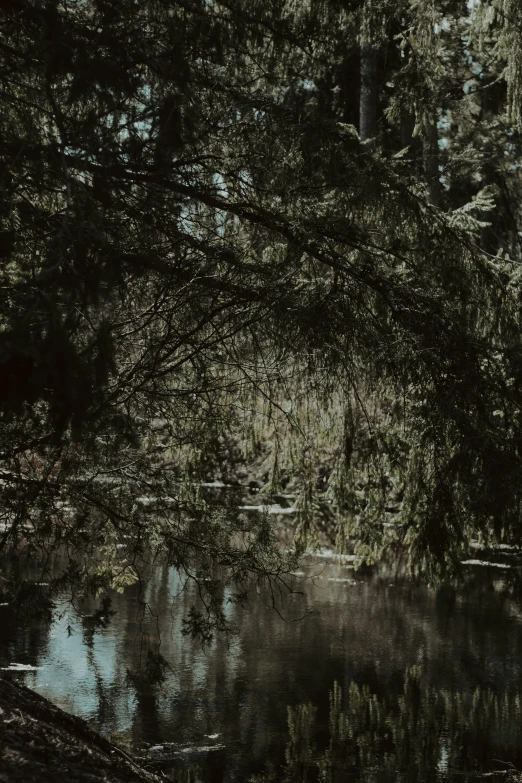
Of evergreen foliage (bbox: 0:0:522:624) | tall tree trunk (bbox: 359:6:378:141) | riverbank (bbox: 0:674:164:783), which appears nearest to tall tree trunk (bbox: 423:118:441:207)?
evergreen foliage (bbox: 0:0:522:624)

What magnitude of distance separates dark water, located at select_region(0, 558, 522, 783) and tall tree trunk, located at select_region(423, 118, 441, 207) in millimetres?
4173

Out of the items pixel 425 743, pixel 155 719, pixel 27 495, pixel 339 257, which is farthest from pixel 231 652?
pixel 339 257

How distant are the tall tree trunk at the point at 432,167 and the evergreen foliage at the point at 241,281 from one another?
0.07m

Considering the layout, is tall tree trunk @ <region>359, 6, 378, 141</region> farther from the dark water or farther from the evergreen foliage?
the dark water

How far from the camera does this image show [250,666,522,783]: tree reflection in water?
6574mm

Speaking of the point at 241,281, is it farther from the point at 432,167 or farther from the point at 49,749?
the point at 432,167

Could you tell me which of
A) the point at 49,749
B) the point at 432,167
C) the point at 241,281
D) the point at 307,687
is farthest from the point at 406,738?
the point at 432,167

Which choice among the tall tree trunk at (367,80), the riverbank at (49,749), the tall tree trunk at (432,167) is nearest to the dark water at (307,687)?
the riverbank at (49,749)

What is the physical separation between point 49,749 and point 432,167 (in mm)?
6035

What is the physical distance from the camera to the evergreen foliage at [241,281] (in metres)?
4.80

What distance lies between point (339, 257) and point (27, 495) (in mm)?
2577

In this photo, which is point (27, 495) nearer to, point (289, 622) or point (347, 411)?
point (347, 411)

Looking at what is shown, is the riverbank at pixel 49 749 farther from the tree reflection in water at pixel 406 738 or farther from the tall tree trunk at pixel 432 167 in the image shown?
the tall tree trunk at pixel 432 167

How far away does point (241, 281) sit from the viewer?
592 cm
